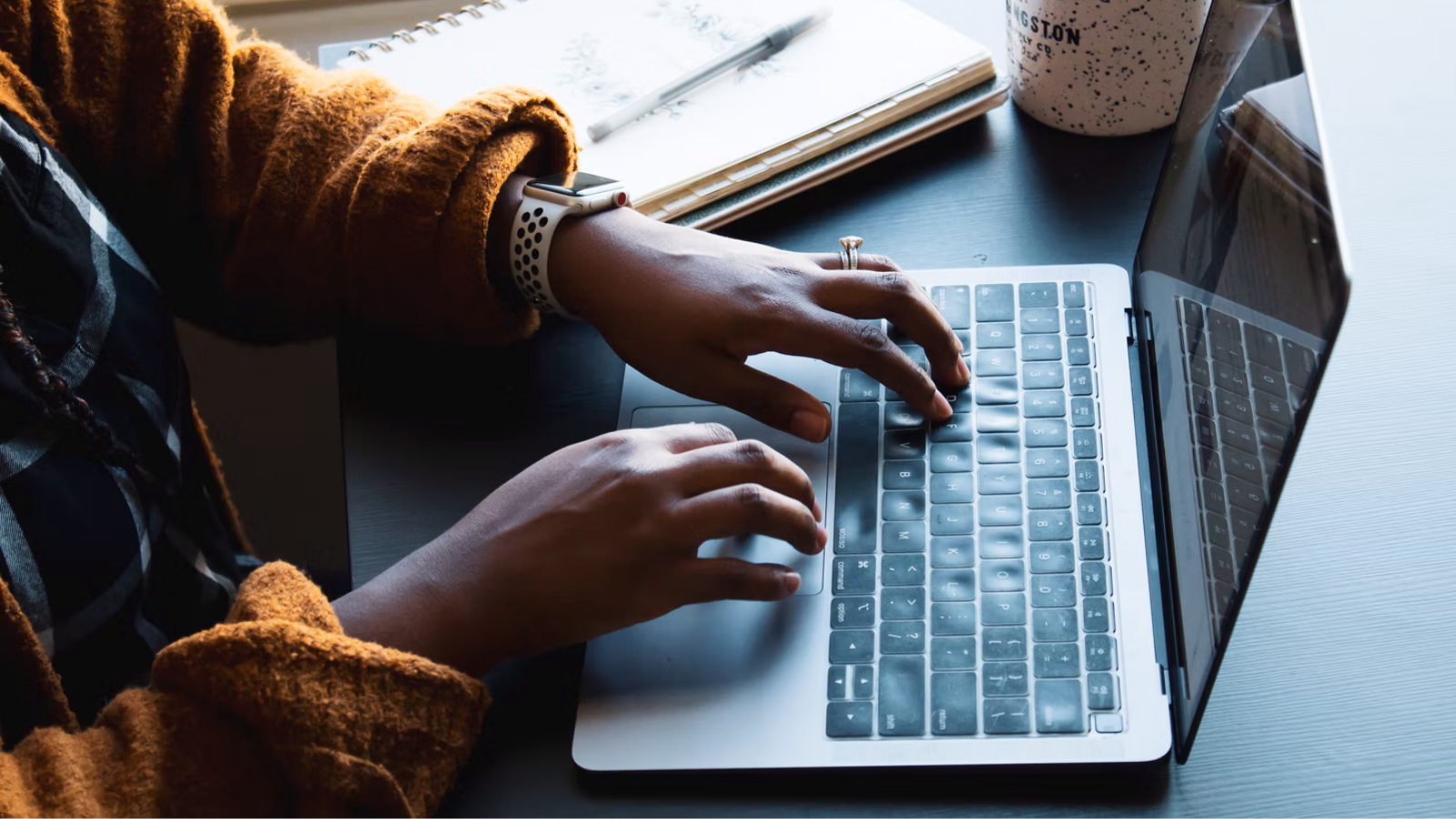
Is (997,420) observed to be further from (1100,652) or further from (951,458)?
(1100,652)

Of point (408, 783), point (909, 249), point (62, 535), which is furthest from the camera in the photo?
point (909, 249)

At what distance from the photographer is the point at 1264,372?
0.41 m

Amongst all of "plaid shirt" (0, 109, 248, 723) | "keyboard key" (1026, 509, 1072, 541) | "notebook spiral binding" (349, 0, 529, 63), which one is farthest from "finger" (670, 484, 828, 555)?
"notebook spiral binding" (349, 0, 529, 63)

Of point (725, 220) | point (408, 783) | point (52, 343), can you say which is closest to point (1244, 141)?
point (725, 220)

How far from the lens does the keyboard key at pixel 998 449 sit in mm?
587

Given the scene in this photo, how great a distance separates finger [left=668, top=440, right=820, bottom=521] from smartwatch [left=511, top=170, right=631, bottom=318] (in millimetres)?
183

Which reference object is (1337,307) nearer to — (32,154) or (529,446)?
(529,446)

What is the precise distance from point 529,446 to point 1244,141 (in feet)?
1.23

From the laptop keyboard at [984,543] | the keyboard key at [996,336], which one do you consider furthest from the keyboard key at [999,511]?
the keyboard key at [996,336]

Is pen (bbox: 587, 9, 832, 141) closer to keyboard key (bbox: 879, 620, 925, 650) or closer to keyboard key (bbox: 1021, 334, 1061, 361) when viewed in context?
keyboard key (bbox: 1021, 334, 1061, 361)

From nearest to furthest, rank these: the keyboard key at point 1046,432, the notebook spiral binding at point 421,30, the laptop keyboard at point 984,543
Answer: the laptop keyboard at point 984,543 → the keyboard key at point 1046,432 → the notebook spiral binding at point 421,30

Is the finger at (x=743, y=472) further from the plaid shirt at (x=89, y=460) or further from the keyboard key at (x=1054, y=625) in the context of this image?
the plaid shirt at (x=89, y=460)

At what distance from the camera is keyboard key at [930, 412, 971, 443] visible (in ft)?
1.97

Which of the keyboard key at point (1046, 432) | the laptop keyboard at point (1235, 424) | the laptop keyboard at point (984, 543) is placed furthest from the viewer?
the keyboard key at point (1046, 432)
